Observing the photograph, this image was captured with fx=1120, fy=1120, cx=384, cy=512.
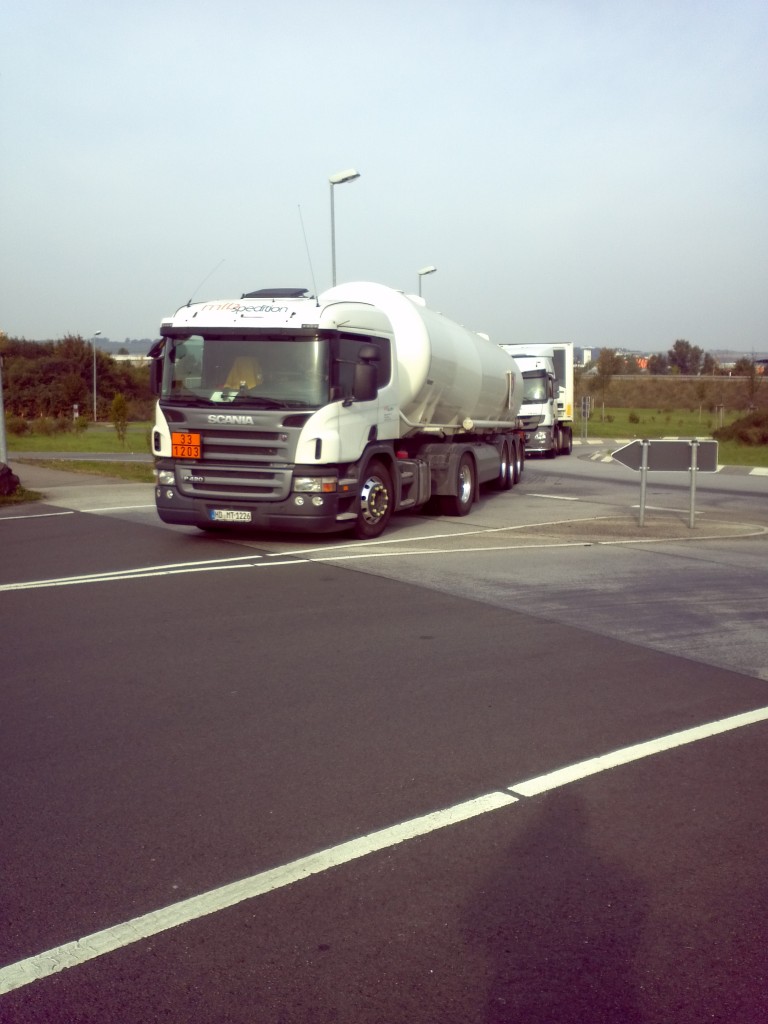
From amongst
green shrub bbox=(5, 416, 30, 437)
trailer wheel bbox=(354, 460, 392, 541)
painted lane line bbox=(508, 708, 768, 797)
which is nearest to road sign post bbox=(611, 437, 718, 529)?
trailer wheel bbox=(354, 460, 392, 541)

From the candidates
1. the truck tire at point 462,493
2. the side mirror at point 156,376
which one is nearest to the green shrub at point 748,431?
the truck tire at point 462,493

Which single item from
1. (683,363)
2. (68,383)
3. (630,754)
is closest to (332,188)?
(630,754)

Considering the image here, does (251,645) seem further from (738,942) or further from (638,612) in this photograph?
(738,942)

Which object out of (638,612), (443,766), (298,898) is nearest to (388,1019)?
(298,898)

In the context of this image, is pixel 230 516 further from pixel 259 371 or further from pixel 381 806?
pixel 381 806

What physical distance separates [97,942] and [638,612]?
7.01 meters

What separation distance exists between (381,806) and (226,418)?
30.7 feet

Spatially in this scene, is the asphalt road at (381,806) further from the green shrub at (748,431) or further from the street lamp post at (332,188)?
the green shrub at (748,431)

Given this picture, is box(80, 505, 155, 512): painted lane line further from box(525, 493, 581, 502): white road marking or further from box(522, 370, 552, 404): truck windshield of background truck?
box(522, 370, 552, 404): truck windshield of background truck

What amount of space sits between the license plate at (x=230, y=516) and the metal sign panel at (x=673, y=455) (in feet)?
17.3

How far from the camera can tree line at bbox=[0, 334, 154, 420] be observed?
246 feet

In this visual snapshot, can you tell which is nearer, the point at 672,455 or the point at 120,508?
the point at 672,455

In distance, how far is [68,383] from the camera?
74.8 m

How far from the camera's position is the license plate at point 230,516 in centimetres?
1394
